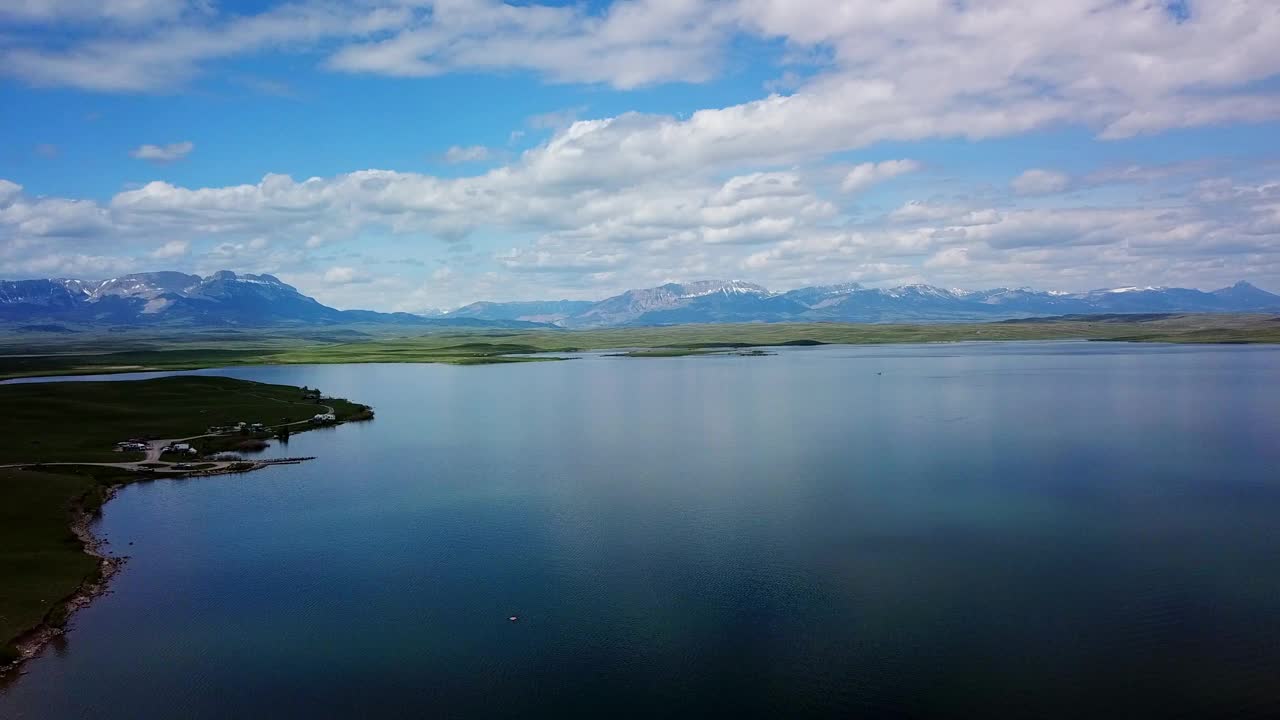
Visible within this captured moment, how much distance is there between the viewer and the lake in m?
28.6

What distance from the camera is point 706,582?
3822 cm

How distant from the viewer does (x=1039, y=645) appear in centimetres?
3123

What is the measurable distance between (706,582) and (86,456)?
61.3m

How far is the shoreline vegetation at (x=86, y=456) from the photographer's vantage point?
38.3 meters

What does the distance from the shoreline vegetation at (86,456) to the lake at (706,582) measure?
74.5 inches

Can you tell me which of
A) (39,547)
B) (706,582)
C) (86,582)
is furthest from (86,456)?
(706,582)

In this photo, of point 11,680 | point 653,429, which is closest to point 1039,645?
point 11,680

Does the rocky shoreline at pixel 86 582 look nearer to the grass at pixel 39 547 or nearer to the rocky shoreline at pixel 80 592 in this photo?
the rocky shoreline at pixel 80 592

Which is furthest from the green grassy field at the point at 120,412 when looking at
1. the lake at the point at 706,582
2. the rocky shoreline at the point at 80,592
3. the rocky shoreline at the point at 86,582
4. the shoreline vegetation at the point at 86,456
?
the rocky shoreline at the point at 80,592

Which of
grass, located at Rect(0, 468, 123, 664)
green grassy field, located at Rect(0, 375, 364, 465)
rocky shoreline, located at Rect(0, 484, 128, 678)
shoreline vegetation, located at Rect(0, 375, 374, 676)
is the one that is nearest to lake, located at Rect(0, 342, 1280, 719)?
rocky shoreline, located at Rect(0, 484, 128, 678)

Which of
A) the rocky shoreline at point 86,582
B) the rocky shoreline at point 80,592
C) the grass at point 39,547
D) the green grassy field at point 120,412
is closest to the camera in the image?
the rocky shoreline at point 80,592

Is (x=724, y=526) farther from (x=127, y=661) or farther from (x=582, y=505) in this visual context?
(x=127, y=661)

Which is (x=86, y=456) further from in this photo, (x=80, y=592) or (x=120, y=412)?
(x=80, y=592)

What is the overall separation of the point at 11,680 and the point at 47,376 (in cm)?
15796
